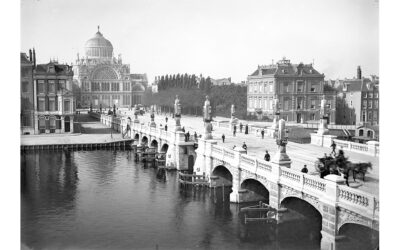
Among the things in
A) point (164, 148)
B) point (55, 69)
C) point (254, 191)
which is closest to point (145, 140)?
point (164, 148)

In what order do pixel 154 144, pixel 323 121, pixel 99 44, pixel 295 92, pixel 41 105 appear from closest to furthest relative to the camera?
pixel 323 121, pixel 99 44, pixel 295 92, pixel 154 144, pixel 41 105

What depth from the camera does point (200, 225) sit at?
36.6ft

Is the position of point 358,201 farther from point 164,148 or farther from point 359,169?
point 164,148

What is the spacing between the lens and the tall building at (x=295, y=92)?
2088 cm

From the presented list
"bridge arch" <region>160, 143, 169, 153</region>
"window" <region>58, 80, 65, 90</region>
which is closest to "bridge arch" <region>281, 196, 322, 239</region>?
"bridge arch" <region>160, 143, 169, 153</region>

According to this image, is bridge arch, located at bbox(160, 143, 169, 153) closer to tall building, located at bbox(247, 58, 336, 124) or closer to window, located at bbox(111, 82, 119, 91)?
tall building, located at bbox(247, 58, 336, 124)

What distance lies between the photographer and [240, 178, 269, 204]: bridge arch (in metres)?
12.5

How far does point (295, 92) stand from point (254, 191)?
10.1m

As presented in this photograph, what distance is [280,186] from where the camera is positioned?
34.2ft

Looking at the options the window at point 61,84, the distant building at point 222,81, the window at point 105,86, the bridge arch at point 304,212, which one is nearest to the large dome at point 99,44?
the distant building at point 222,81

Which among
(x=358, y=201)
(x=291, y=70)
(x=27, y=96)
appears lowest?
(x=358, y=201)

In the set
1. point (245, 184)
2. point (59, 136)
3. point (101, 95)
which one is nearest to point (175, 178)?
point (245, 184)

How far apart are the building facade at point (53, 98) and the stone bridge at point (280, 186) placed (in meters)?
8.56
